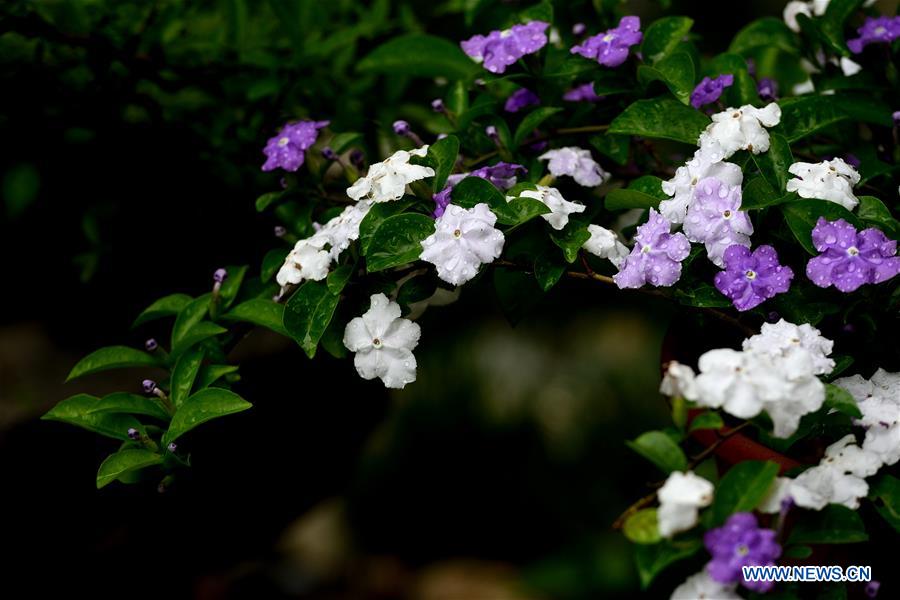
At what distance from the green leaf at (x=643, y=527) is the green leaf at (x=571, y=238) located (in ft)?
1.01

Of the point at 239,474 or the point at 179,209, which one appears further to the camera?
the point at 179,209

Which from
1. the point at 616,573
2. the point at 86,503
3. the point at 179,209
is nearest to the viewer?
the point at 86,503

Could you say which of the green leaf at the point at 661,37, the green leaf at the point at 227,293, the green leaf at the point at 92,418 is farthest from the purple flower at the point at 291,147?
the green leaf at the point at 661,37

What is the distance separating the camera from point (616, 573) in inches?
92.7

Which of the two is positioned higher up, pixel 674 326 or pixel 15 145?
pixel 15 145

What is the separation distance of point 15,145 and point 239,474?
0.74 meters

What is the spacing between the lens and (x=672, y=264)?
3.43 feet

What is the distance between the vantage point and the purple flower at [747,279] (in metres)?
1.04

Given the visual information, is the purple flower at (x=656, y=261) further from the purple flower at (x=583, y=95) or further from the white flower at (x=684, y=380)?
the purple flower at (x=583, y=95)

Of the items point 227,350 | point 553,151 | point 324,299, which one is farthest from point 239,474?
point 553,151

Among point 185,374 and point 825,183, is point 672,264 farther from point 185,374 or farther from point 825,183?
point 185,374

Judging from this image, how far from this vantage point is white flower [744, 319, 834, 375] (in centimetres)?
93

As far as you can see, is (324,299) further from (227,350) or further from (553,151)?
(553,151)

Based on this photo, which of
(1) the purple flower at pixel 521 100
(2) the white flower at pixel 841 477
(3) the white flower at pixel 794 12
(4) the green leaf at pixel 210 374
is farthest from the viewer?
(3) the white flower at pixel 794 12
